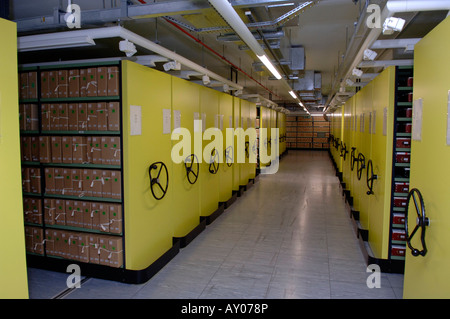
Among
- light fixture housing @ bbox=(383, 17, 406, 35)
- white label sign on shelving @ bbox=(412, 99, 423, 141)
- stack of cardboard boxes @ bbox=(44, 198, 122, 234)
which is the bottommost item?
stack of cardboard boxes @ bbox=(44, 198, 122, 234)

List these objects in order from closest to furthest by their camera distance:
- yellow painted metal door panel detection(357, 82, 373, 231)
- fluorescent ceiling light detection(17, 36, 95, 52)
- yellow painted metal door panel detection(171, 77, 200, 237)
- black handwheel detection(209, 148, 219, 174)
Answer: fluorescent ceiling light detection(17, 36, 95, 52)
yellow painted metal door panel detection(171, 77, 200, 237)
yellow painted metal door panel detection(357, 82, 373, 231)
black handwheel detection(209, 148, 219, 174)

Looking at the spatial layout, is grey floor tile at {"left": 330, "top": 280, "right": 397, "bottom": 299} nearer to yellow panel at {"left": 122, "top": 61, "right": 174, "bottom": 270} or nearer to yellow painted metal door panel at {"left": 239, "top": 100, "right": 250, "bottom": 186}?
yellow panel at {"left": 122, "top": 61, "right": 174, "bottom": 270}

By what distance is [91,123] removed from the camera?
3256 mm

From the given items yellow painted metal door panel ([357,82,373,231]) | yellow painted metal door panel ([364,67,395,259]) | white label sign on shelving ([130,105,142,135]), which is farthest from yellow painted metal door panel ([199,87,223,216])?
yellow painted metal door panel ([364,67,395,259])

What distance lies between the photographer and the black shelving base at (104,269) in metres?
3.23

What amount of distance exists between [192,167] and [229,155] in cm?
181

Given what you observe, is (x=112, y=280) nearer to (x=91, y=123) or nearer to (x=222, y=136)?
(x=91, y=123)

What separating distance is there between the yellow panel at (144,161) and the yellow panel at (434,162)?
236 cm

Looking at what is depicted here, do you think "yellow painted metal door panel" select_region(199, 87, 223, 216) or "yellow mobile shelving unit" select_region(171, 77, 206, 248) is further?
"yellow painted metal door panel" select_region(199, 87, 223, 216)

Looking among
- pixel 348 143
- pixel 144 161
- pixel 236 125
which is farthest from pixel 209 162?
pixel 348 143

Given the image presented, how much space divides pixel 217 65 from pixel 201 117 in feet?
12.0

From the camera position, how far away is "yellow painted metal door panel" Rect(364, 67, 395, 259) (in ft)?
10.7

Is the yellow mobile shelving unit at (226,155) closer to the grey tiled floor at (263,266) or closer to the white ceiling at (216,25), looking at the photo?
the grey tiled floor at (263,266)

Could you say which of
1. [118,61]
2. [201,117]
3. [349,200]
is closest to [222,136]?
[201,117]
